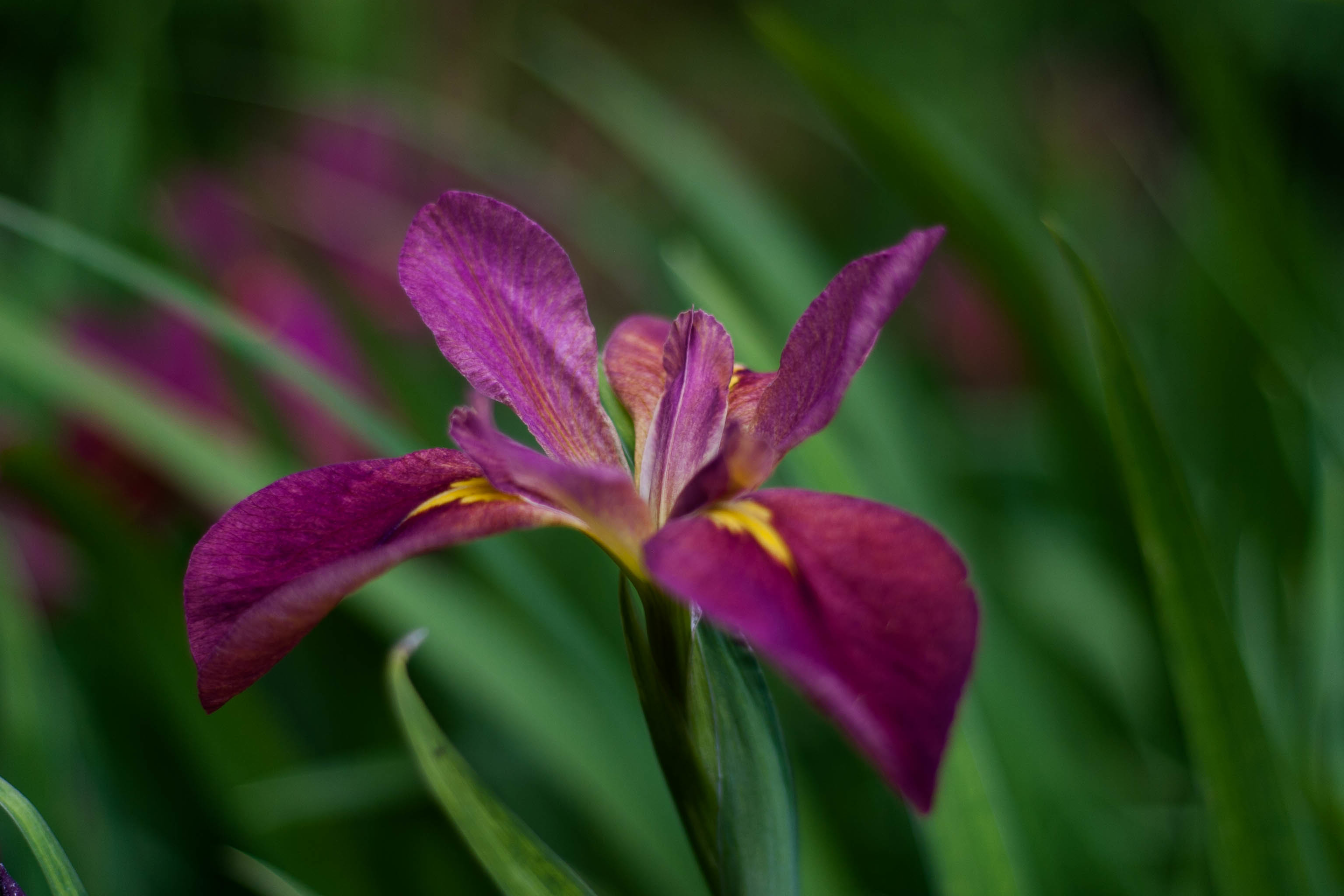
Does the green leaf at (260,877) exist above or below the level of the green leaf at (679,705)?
above

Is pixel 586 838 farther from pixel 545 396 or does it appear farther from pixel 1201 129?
pixel 1201 129

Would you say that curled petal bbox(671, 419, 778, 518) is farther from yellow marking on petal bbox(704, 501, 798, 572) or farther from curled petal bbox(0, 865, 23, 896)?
curled petal bbox(0, 865, 23, 896)

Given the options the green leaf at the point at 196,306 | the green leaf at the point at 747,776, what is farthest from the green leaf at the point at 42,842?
the green leaf at the point at 196,306

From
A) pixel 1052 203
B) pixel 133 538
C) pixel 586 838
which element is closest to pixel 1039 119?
Answer: pixel 1052 203

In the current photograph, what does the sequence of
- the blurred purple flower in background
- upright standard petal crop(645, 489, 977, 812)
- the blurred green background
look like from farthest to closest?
the blurred purple flower in background, the blurred green background, upright standard petal crop(645, 489, 977, 812)

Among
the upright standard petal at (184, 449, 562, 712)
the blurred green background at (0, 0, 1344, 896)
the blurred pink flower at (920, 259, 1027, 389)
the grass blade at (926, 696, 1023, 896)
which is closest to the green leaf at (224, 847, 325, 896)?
the blurred green background at (0, 0, 1344, 896)

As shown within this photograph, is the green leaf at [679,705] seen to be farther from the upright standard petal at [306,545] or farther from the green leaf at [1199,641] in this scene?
the green leaf at [1199,641]
